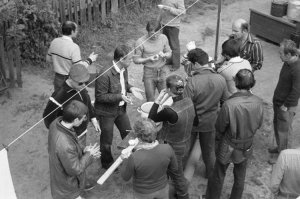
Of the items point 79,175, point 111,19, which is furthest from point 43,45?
point 79,175

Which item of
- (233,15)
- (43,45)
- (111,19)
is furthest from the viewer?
(233,15)

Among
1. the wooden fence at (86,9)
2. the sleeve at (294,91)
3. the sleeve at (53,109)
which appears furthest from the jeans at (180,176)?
the wooden fence at (86,9)

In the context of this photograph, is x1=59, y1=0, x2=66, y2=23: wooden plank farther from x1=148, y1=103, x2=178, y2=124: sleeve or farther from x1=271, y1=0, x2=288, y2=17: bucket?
x1=148, y1=103, x2=178, y2=124: sleeve

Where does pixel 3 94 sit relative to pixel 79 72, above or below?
below

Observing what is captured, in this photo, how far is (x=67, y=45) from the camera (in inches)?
245

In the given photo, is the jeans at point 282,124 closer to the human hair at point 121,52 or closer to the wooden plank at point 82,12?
the human hair at point 121,52

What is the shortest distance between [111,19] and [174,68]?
238cm

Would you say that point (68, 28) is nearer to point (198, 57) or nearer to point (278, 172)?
point (198, 57)

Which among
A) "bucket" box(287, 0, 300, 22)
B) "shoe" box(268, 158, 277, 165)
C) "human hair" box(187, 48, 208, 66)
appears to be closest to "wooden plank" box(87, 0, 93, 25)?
"bucket" box(287, 0, 300, 22)

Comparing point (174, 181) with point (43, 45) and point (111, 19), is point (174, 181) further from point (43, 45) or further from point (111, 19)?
point (111, 19)

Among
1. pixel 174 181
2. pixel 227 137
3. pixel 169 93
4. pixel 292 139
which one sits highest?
pixel 169 93

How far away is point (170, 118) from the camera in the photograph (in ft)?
16.4

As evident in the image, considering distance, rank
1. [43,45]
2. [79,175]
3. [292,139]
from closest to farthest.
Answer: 1. [79,175]
2. [292,139]
3. [43,45]

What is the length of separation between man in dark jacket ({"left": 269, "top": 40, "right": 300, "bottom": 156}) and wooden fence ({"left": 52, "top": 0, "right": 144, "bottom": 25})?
190 inches
